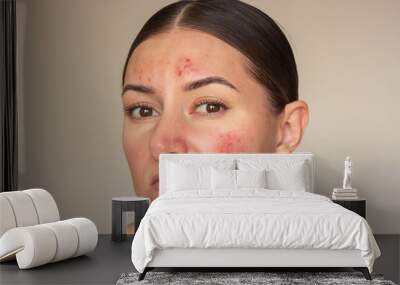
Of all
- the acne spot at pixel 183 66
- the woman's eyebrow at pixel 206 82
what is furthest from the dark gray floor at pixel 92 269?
the acne spot at pixel 183 66

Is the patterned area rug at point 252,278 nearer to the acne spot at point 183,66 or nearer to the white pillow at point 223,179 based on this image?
the white pillow at point 223,179

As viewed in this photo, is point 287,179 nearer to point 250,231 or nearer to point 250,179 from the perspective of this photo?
point 250,179

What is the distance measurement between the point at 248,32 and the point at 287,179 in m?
1.62

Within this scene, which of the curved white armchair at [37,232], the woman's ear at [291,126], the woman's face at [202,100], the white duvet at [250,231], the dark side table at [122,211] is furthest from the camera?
the woman's ear at [291,126]

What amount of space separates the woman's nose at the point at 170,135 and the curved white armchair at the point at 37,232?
4.92 feet

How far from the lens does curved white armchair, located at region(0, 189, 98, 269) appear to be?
17.0 feet

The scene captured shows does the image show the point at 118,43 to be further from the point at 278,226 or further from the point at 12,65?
the point at 278,226

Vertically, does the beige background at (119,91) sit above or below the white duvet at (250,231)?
above

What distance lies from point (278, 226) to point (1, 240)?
2192 mm

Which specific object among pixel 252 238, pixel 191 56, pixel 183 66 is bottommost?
pixel 252 238

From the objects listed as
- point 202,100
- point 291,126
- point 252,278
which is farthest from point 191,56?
point 252,278

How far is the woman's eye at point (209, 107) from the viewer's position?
694 centimetres

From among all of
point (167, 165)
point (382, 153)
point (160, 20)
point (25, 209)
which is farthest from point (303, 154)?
point (25, 209)

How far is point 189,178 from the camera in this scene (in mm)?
6449
